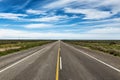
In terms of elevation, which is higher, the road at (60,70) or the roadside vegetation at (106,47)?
the road at (60,70)

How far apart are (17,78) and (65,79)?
2.36m

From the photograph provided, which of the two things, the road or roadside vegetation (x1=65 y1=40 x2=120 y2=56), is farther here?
roadside vegetation (x1=65 y1=40 x2=120 y2=56)

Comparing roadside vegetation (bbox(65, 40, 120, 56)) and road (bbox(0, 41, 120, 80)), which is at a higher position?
road (bbox(0, 41, 120, 80))

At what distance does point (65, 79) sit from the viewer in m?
7.83

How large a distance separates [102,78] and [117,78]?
0.72 metres

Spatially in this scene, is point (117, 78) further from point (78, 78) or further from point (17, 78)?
point (17, 78)

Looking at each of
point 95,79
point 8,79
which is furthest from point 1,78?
point 95,79

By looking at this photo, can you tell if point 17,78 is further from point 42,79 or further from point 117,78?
point 117,78

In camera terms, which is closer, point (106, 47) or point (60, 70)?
point (60, 70)

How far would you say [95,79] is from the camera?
25.6 feet

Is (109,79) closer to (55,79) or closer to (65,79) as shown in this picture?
(65,79)

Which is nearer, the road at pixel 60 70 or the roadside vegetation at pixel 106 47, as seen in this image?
the road at pixel 60 70

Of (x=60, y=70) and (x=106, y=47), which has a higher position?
(x=60, y=70)

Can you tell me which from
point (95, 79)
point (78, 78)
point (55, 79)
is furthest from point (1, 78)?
point (95, 79)
